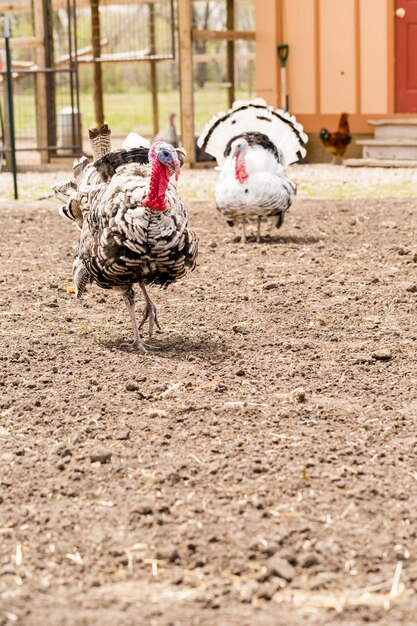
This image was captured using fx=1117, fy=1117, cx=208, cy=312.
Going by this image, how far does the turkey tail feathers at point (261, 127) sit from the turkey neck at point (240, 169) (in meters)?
0.63

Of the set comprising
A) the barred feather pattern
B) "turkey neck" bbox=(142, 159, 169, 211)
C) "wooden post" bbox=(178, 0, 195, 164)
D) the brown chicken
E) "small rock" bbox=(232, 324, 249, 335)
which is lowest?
"small rock" bbox=(232, 324, 249, 335)

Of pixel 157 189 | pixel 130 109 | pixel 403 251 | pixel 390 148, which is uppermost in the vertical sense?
pixel 130 109

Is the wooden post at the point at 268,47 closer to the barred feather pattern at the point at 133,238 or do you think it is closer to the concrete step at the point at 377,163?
the concrete step at the point at 377,163

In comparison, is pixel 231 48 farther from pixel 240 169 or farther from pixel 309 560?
pixel 309 560

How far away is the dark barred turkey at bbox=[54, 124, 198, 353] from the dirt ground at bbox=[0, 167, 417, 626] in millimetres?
418

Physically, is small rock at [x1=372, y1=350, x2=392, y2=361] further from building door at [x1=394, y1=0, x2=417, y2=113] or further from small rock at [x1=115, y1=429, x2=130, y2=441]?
building door at [x1=394, y1=0, x2=417, y2=113]

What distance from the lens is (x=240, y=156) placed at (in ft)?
30.5

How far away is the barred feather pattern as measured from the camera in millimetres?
5605

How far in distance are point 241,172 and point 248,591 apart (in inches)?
260

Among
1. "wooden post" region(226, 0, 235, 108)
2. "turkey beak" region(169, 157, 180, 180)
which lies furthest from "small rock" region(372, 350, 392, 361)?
"wooden post" region(226, 0, 235, 108)

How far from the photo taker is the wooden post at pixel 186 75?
610 inches

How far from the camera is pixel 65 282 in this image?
7.84 meters

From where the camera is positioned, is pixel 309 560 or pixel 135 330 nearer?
pixel 309 560

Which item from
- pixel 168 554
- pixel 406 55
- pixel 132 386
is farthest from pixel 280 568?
pixel 406 55
